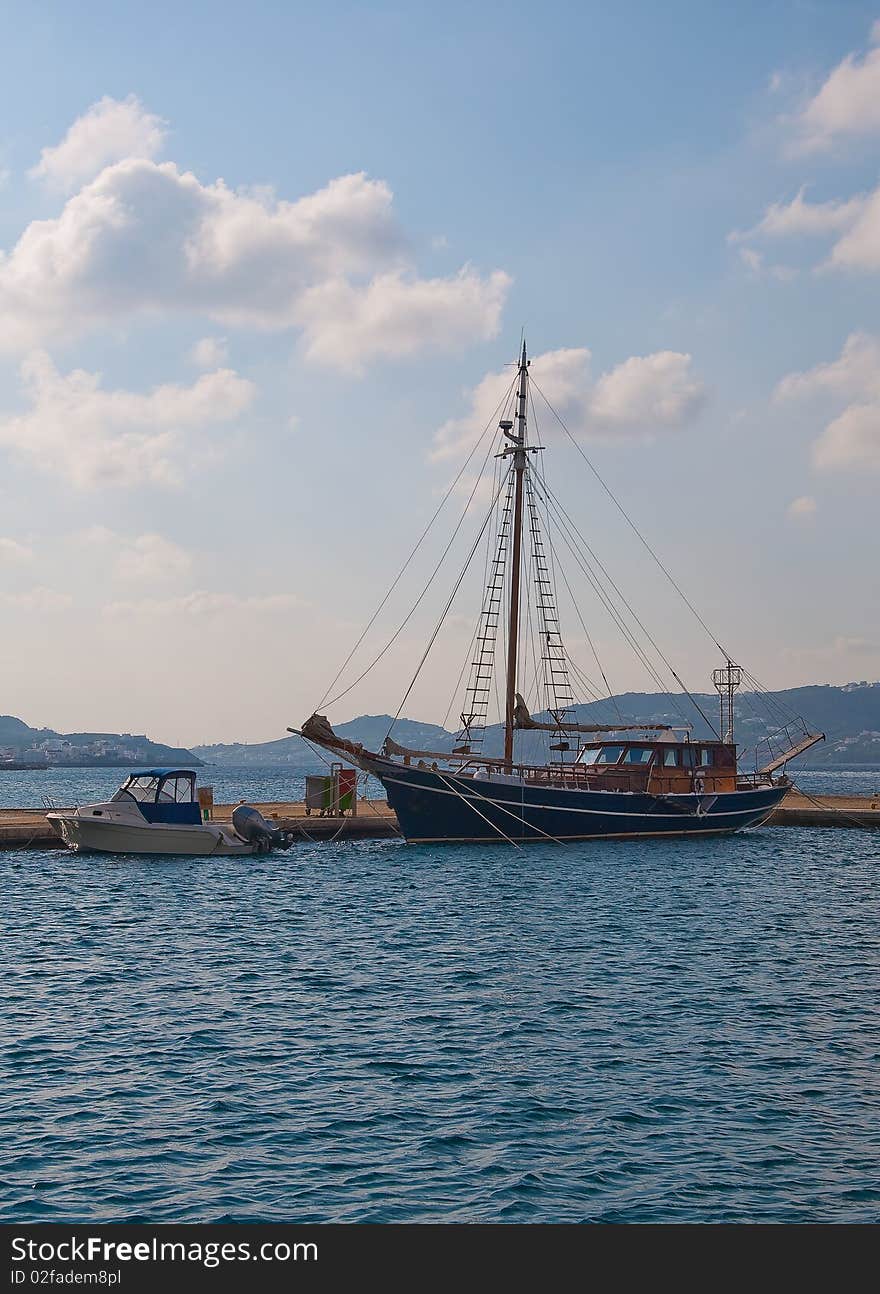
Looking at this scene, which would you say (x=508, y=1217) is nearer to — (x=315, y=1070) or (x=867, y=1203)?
(x=867, y=1203)

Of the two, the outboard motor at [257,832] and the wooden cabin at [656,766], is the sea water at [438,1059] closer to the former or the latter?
the outboard motor at [257,832]

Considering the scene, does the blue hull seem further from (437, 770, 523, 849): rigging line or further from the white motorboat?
the white motorboat

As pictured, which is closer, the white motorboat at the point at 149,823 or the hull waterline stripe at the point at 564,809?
the white motorboat at the point at 149,823

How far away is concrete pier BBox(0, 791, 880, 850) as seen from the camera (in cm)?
4741

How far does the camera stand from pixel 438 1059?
18.3 metres

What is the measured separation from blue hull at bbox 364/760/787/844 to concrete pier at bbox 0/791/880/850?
111 inches

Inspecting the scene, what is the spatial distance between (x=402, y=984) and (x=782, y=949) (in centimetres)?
995

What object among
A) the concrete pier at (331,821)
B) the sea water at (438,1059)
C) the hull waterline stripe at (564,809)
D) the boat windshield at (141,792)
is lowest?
the sea water at (438,1059)

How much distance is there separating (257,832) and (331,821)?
6.24m

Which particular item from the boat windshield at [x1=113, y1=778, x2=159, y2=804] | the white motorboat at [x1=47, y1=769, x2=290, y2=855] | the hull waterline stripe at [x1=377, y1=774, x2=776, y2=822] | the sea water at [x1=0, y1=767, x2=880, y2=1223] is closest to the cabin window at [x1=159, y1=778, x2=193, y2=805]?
the white motorboat at [x1=47, y1=769, x2=290, y2=855]

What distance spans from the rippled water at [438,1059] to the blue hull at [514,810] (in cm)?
1407

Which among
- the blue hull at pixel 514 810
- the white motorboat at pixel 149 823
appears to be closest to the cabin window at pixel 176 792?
Answer: the white motorboat at pixel 149 823

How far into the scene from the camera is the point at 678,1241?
38.0 ft

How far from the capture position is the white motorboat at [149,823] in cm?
4453
